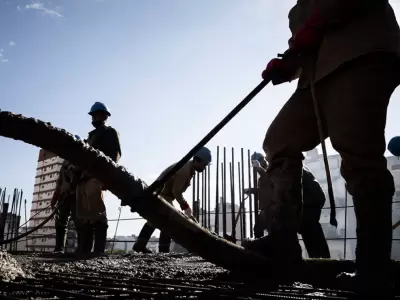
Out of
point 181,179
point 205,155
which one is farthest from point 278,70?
point 205,155

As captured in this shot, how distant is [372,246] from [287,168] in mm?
661

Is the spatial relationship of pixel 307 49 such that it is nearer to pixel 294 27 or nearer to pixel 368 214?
pixel 294 27

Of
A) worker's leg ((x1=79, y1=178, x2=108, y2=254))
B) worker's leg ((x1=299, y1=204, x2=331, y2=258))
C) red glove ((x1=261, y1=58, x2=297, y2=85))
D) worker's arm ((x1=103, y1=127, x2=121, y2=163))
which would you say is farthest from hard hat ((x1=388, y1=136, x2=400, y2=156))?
red glove ((x1=261, y1=58, x2=297, y2=85))

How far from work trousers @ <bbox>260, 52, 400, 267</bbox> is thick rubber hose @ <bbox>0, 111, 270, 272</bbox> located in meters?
0.32

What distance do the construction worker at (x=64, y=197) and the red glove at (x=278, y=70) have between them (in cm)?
445

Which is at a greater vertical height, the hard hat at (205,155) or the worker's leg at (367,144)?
the hard hat at (205,155)

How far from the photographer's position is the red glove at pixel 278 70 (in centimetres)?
209

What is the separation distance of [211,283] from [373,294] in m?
0.73

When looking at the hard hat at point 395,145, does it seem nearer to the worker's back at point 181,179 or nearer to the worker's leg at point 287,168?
the worker's back at point 181,179

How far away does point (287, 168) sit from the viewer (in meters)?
2.23

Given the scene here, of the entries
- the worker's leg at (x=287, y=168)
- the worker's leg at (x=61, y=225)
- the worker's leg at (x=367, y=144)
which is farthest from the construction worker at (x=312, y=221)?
the worker's leg at (x=61, y=225)

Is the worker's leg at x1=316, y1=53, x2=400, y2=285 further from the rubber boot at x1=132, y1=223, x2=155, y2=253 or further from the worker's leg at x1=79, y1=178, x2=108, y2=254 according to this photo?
the rubber boot at x1=132, y1=223, x2=155, y2=253

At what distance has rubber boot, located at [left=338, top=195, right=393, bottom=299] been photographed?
165 centimetres

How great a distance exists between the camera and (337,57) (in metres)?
1.98
